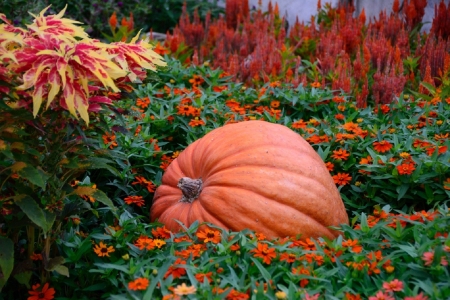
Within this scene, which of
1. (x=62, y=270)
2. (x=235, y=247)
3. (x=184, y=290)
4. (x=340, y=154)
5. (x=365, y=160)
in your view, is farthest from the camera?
(x=340, y=154)

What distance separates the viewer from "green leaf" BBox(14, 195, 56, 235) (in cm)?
198

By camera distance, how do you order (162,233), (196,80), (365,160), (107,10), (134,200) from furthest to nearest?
(107,10), (196,80), (365,160), (134,200), (162,233)

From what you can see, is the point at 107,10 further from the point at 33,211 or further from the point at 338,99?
the point at 33,211

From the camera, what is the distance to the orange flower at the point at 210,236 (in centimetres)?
230

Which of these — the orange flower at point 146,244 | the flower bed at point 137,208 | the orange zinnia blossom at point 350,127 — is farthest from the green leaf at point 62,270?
the orange zinnia blossom at point 350,127

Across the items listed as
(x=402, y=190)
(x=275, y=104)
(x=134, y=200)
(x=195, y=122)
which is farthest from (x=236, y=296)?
(x=275, y=104)

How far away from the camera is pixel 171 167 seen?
114 inches


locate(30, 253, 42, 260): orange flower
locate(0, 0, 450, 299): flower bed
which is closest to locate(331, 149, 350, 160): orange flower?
locate(0, 0, 450, 299): flower bed

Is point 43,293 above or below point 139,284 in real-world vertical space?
below

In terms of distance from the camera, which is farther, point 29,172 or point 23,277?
point 23,277

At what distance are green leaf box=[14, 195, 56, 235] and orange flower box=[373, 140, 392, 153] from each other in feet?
5.25

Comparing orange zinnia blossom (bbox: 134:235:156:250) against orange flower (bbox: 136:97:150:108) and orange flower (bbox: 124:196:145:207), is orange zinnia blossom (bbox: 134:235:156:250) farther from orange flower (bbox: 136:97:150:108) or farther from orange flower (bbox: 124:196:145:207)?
orange flower (bbox: 136:97:150:108)

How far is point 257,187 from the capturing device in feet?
8.38

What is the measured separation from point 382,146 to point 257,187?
766mm
